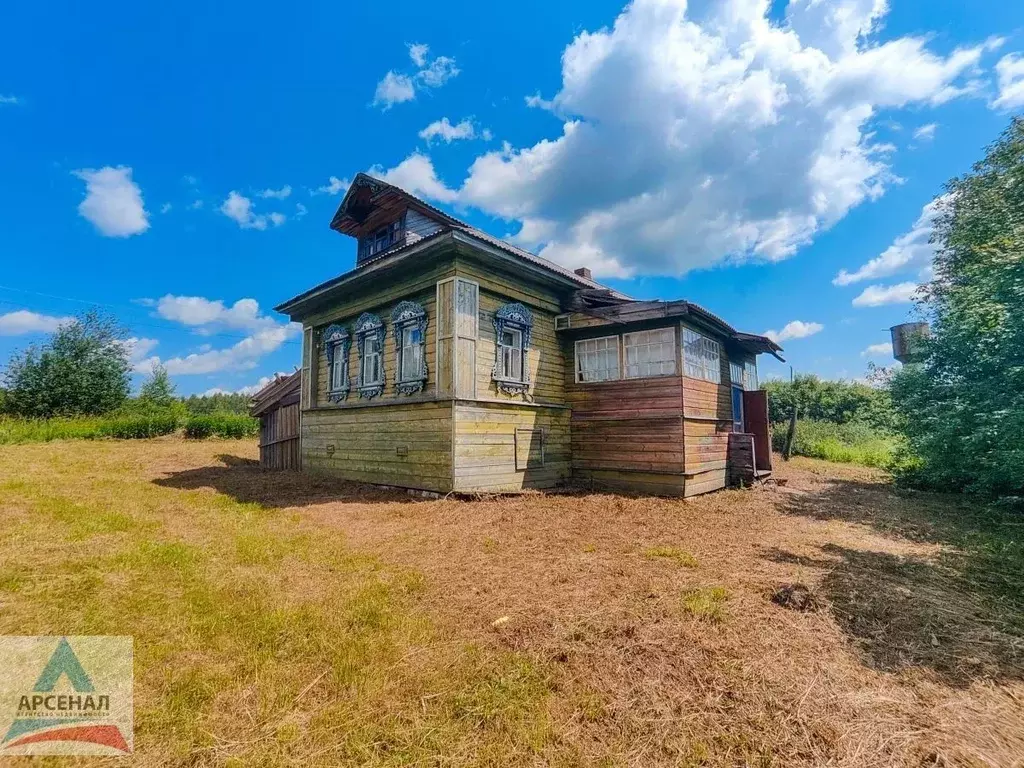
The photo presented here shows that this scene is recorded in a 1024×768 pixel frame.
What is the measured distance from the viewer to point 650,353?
10523mm

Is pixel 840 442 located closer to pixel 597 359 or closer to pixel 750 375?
pixel 750 375

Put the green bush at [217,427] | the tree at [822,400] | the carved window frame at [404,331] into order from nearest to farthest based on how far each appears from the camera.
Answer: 1. the carved window frame at [404,331]
2. the green bush at [217,427]
3. the tree at [822,400]

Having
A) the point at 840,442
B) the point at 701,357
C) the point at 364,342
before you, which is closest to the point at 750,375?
the point at 701,357

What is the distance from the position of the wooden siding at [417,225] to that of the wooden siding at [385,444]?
16.1ft

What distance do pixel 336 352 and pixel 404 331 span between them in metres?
3.44

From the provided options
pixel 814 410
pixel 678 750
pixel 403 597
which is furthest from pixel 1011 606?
pixel 814 410

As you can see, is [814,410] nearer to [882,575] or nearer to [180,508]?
[882,575]

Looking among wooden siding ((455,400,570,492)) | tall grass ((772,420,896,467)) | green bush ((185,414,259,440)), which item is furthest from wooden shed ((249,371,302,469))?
tall grass ((772,420,896,467))

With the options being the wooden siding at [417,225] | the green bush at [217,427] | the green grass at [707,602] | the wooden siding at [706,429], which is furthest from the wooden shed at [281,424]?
the green grass at [707,602]

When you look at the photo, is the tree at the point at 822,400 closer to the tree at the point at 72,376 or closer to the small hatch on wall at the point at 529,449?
the small hatch on wall at the point at 529,449

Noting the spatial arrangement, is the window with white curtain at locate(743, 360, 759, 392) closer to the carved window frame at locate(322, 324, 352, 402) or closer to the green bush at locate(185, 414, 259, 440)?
the carved window frame at locate(322, 324, 352, 402)

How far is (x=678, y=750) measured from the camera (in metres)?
2.31

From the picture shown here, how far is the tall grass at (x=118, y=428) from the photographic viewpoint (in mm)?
19656

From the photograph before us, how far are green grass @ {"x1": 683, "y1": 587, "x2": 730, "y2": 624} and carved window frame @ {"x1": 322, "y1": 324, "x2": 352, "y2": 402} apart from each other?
34.3 feet
